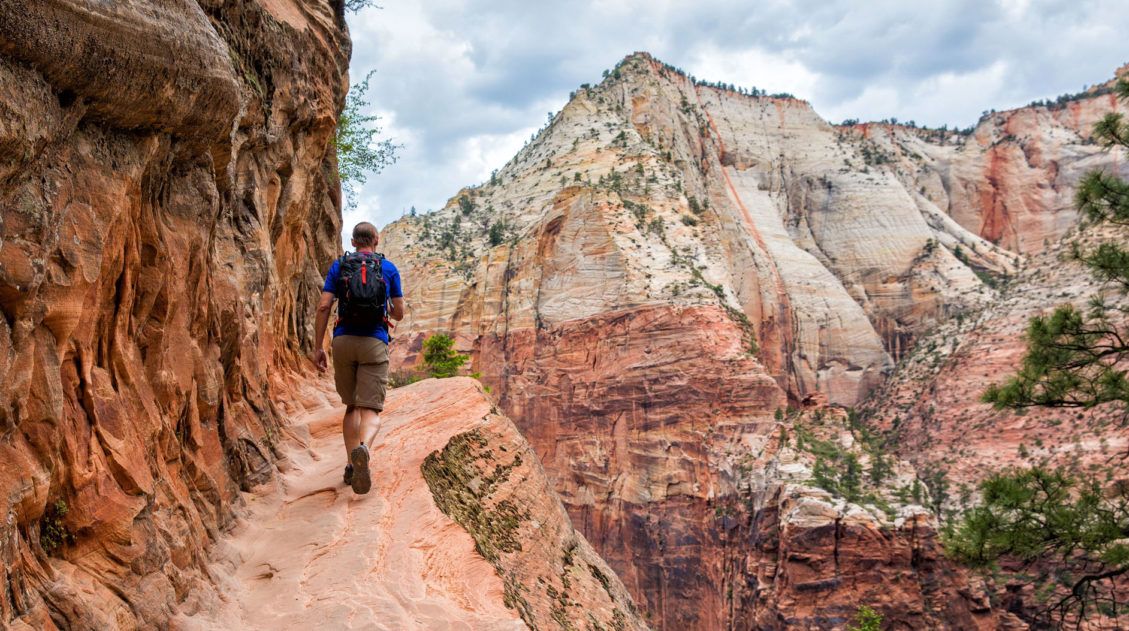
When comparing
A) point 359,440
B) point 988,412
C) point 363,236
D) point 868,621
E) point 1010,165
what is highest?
point 1010,165

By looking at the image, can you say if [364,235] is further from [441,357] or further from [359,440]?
[441,357]

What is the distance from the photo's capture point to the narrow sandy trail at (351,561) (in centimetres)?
606

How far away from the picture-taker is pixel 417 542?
23.5 feet

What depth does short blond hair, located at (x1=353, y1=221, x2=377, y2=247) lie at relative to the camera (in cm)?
793

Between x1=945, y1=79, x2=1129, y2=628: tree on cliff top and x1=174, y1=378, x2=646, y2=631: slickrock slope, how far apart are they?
5.33 metres

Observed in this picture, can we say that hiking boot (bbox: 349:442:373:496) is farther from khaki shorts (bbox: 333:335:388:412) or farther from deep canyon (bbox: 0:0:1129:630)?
khaki shorts (bbox: 333:335:388:412)

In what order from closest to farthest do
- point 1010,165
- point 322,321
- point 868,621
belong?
point 322,321
point 868,621
point 1010,165

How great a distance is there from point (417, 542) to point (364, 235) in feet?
8.83

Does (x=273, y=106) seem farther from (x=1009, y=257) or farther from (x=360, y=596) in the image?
(x=1009, y=257)

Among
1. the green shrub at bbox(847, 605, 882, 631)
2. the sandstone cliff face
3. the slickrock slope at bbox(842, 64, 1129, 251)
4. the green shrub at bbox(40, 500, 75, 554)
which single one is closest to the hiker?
the sandstone cliff face

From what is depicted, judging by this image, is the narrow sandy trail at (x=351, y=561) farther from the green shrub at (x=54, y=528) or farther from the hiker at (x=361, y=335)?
the green shrub at (x=54, y=528)

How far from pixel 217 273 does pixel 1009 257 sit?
8666 centimetres

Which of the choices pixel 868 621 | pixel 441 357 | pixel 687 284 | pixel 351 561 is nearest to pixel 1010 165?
pixel 687 284

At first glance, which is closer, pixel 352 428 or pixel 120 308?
pixel 120 308
